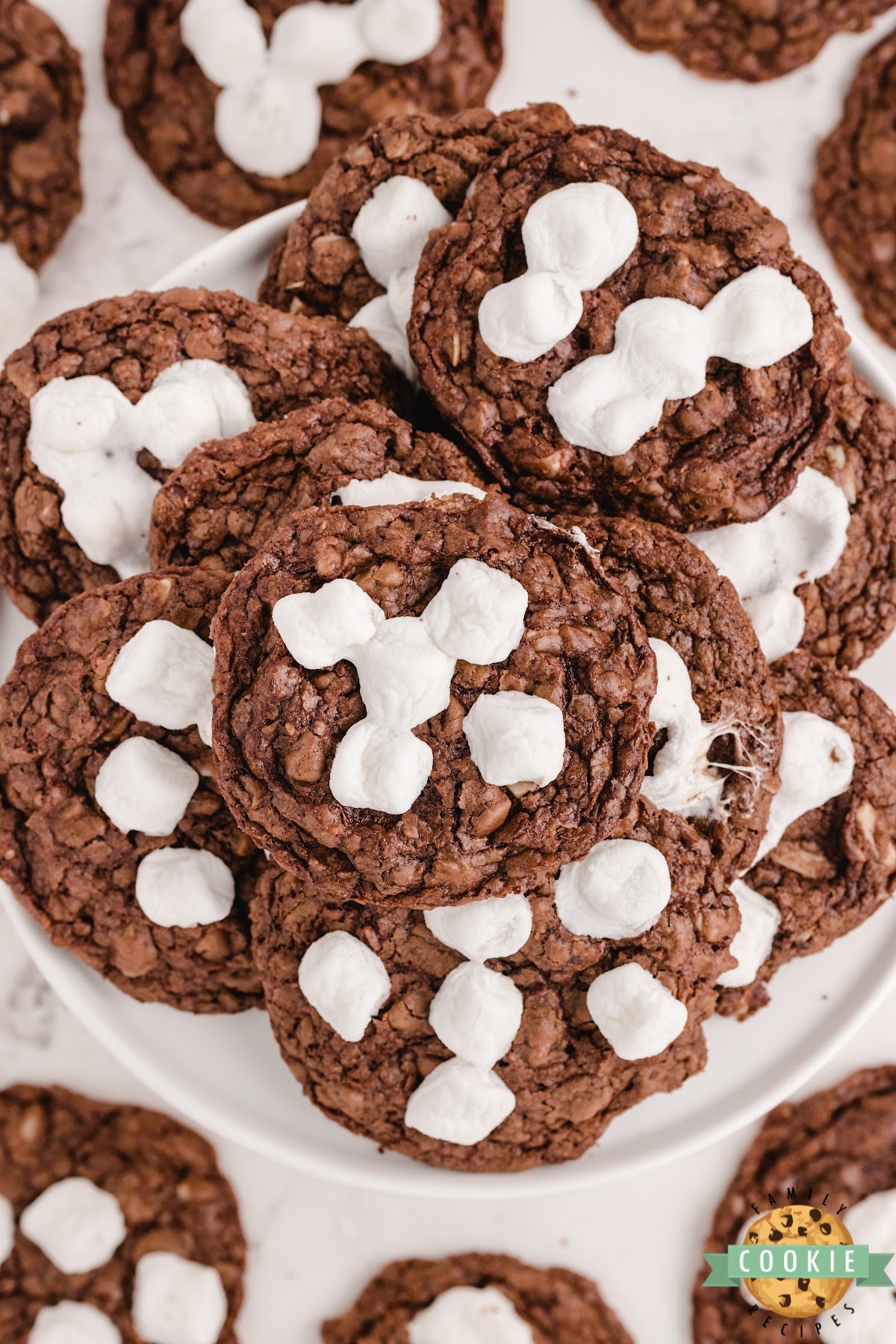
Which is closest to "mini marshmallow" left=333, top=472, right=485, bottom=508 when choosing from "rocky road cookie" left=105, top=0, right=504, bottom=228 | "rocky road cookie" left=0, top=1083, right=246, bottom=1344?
"rocky road cookie" left=105, top=0, right=504, bottom=228

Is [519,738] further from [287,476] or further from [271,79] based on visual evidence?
[271,79]

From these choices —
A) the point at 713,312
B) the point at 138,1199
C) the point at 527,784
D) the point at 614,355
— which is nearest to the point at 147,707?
the point at 527,784

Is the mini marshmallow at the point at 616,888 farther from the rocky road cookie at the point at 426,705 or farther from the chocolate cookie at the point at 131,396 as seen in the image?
the chocolate cookie at the point at 131,396

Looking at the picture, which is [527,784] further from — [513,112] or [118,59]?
[118,59]

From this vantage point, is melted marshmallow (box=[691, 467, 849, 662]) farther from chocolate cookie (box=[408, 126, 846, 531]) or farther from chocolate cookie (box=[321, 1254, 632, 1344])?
chocolate cookie (box=[321, 1254, 632, 1344])

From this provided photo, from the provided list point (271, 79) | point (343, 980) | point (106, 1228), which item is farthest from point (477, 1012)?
point (271, 79)

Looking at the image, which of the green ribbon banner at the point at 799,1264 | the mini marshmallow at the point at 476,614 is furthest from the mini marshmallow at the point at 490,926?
the green ribbon banner at the point at 799,1264
